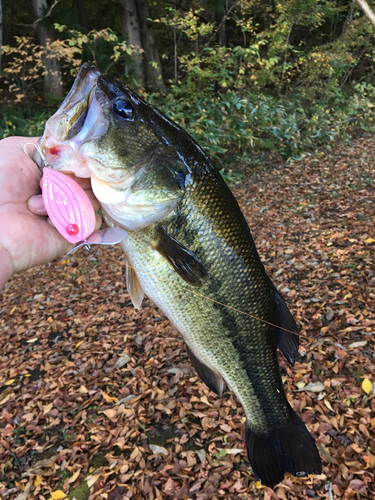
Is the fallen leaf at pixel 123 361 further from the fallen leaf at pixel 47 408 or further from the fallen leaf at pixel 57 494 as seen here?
the fallen leaf at pixel 57 494

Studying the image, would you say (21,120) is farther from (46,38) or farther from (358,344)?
(358,344)

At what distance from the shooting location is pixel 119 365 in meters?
4.16

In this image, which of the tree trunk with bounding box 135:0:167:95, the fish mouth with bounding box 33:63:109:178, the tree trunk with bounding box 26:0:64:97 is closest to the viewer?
the fish mouth with bounding box 33:63:109:178

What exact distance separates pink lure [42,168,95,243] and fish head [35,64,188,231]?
7 centimetres

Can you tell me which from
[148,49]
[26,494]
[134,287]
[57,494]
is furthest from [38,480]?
[148,49]

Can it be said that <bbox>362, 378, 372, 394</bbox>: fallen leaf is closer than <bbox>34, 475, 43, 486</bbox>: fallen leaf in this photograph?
No

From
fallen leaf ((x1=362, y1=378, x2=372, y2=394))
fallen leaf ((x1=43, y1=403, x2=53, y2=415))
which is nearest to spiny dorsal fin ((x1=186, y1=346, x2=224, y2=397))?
fallen leaf ((x1=362, y1=378, x2=372, y2=394))

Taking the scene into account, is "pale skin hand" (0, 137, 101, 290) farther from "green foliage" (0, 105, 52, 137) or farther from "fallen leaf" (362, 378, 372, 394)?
"green foliage" (0, 105, 52, 137)

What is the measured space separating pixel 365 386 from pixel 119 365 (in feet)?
8.89

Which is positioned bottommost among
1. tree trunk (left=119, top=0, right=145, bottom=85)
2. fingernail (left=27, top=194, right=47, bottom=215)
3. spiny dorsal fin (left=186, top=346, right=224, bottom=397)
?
spiny dorsal fin (left=186, top=346, right=224, bottom=397)

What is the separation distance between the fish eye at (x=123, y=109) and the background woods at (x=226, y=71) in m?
6.53

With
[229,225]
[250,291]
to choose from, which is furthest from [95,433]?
[229,225]

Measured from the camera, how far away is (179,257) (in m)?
1.55

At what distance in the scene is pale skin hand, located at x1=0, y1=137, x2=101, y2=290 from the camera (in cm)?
171
